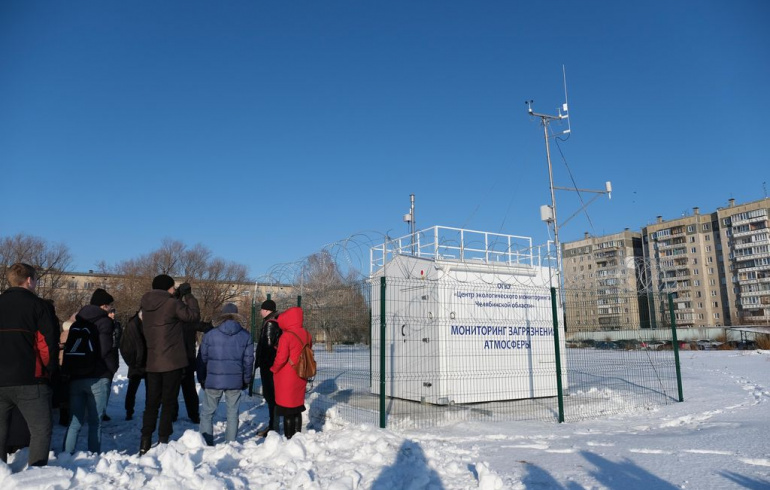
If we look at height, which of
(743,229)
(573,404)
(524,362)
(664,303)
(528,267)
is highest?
(743,229)

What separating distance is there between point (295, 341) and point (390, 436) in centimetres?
159

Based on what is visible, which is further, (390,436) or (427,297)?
(427,297)

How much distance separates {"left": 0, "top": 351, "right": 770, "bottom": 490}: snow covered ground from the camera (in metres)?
4.36

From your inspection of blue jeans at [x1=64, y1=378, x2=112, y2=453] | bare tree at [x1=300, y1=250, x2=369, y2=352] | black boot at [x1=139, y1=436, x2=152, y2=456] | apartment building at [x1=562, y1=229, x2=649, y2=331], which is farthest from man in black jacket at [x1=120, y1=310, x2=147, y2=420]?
apartment building at [x1=562, y1=229, x2=649, y2=331]

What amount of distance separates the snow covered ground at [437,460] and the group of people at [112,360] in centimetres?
40

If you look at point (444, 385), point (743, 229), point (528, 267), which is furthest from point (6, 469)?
point (743, 229)

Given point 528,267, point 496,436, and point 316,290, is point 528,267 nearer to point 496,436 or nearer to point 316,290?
point 316,290

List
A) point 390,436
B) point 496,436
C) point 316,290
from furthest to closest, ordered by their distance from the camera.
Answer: point 316,290 < point 496,436 < point 390,436

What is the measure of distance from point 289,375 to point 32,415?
2.67 metres

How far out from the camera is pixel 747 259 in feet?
214

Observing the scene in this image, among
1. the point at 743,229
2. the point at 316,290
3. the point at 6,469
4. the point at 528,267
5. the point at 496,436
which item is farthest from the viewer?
the point at 743,229

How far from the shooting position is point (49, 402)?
448 centimetres

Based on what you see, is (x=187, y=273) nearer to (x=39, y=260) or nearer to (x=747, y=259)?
(x=39, y=260)

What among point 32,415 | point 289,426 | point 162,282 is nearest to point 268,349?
point 289,426
